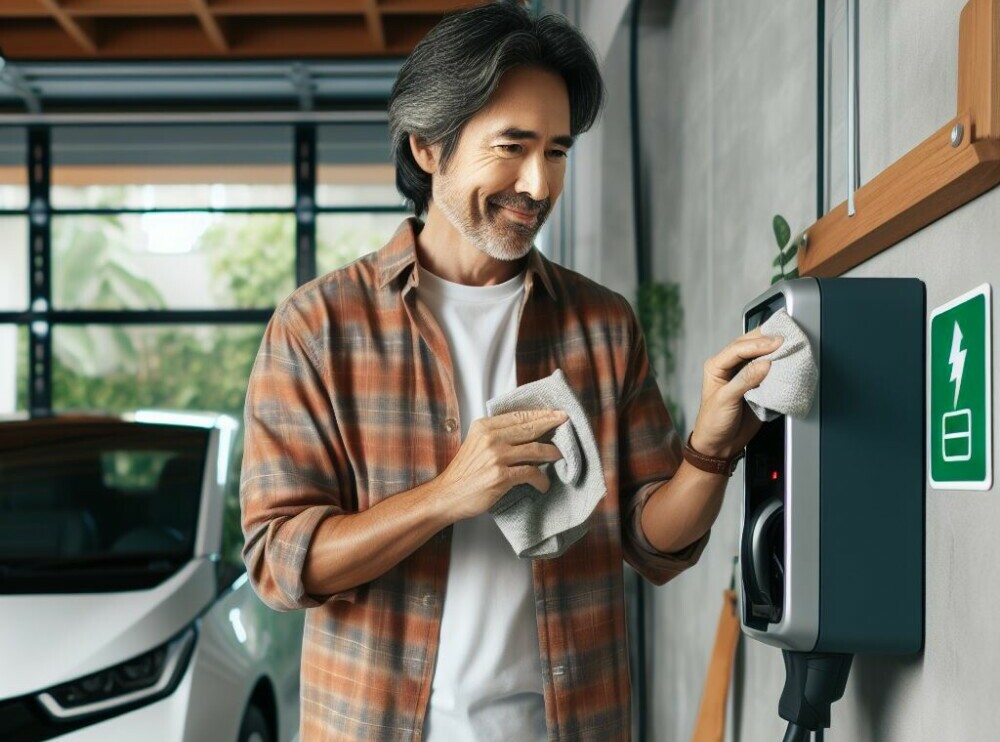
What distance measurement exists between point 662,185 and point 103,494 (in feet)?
6.19

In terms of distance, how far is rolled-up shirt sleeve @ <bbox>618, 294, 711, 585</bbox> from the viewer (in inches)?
55.2

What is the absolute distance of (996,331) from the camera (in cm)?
98

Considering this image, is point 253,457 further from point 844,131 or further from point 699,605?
point 699,605

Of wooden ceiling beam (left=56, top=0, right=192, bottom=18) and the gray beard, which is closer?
the gray beard

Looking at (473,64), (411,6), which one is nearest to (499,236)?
(473,64)

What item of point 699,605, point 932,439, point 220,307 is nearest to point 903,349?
point 932,439

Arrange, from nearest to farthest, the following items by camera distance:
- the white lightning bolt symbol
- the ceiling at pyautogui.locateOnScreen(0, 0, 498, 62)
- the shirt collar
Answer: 1. the white lightning bolt symbol
2. the shirt collar
3. the ceiling at pyautogui.locateOnScreen(0, 0, 498, 62)

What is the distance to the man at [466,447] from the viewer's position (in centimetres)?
123

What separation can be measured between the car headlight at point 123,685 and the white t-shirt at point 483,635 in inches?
64.4

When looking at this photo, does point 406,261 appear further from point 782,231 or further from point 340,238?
point 340,238

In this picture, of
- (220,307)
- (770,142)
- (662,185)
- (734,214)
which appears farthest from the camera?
(220,307)

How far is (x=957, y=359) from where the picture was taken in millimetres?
1069

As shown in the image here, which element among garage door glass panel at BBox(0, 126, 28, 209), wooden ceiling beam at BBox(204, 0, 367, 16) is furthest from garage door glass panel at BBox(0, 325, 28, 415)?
wooden ceiling beam at BBox(204, 0, 367, 16)

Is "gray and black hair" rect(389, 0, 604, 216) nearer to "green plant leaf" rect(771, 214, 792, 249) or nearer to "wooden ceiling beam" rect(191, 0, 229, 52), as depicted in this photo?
"green plant leaf" rect(771, 214, 792, 249)
